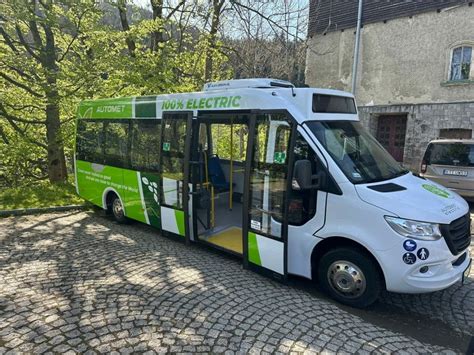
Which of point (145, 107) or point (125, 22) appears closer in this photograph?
point (145, 107)

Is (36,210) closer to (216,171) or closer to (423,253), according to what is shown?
(216,171)

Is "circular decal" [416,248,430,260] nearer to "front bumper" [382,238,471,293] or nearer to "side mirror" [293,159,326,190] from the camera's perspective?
"front bumper" [382,238,471,293]

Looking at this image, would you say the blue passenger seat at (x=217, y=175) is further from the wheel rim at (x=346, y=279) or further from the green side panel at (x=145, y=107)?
the wheel rim at (x=346, y=279)

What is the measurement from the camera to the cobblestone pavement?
10.7ft

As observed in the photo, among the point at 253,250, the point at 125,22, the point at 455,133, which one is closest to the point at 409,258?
the point at 253,250

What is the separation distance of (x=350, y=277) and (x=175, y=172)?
3.21 m

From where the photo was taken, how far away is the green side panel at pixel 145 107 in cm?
630

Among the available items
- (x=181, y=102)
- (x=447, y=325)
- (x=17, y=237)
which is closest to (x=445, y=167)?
(x=447, y=325)

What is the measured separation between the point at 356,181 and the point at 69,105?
9.63 meters

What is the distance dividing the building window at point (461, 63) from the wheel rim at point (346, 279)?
13.6 m

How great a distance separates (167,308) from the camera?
381cm

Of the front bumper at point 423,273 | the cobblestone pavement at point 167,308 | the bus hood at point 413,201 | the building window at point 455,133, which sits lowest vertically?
the cobblestone pavement at point 167,308

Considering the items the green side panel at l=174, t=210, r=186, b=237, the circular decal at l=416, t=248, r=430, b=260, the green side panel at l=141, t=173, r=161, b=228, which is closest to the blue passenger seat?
the green side panel at l=174, t=210, r=186, b=237

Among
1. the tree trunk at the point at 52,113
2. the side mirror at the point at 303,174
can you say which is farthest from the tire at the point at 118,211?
the side mirror at the point at 303,174
